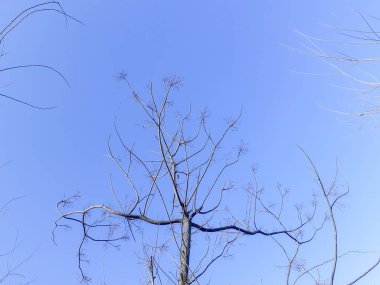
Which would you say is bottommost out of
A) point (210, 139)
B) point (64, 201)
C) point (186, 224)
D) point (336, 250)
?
point (336, 250)

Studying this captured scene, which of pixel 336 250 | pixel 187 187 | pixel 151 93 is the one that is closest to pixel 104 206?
pixel 187 187

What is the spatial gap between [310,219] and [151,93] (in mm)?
2240

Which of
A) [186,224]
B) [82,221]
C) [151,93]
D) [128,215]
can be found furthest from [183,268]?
[151,93]

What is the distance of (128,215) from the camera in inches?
185

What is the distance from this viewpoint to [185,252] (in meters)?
4.25

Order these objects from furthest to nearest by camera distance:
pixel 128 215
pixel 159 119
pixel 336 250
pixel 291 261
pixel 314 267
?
pixel 159 119
pixel 128 215
pixel 291 261
pixel 314 267
pixel 336 250

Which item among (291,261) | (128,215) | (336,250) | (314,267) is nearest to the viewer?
(336,250)

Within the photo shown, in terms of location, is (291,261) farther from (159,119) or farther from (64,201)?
(64,201)

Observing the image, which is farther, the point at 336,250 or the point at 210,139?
the point at 210,139

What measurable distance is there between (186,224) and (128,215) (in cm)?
63

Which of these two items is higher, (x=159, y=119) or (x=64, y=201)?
(x=159, y=119)

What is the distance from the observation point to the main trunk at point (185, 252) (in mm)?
4102

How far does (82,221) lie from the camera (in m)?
4.84

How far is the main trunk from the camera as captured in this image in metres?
4.10
